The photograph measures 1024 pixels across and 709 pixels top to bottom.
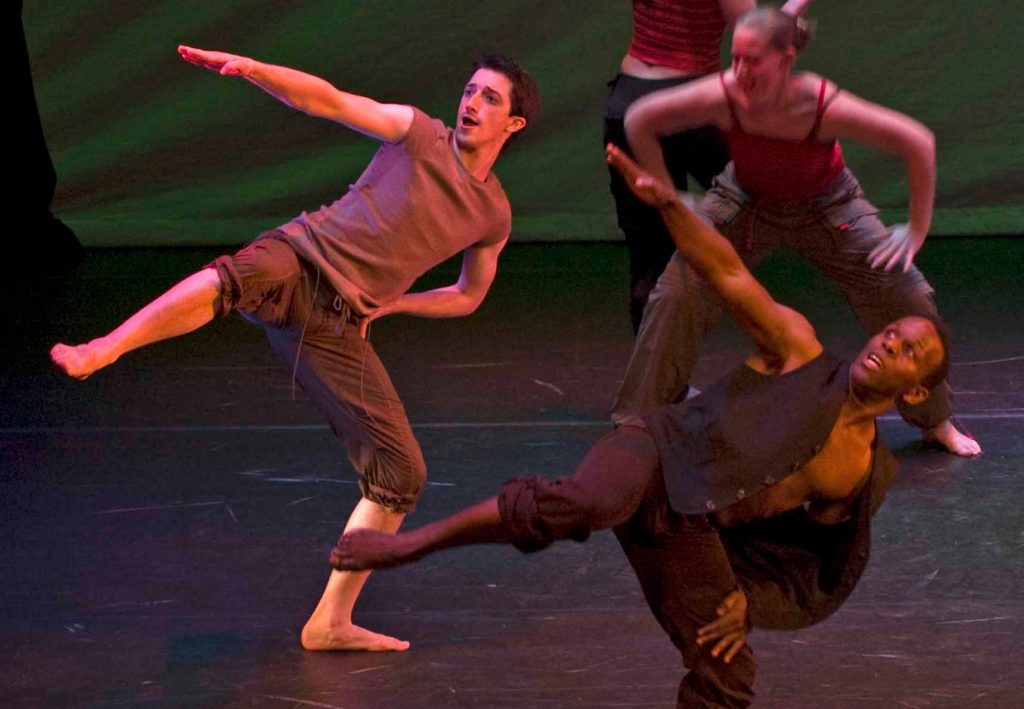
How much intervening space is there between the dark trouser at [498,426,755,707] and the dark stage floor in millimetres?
338

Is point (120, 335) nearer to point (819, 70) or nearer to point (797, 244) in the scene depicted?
point (797, 244)

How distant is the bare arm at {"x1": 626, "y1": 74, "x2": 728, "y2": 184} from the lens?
4.00 meters

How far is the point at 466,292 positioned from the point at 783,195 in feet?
3.50

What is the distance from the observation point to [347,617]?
3.42m

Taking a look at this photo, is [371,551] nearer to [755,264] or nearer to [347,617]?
[347,617]

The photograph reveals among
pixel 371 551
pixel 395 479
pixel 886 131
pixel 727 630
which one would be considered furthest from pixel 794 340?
pixel 886 131

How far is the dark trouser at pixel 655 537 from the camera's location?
269 centimetres

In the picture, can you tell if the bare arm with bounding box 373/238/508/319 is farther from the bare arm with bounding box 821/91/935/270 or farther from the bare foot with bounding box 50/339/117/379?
the bare arm with bounding box 821/91/935/270

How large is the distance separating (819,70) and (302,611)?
4986 millimetres

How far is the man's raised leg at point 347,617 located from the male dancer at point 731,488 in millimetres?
606

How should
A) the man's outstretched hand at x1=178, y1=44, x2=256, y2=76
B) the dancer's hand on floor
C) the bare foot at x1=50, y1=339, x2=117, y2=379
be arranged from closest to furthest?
the dancer's hand on floor < the bare foot at x1=50, y1=339, x2=117, y2=379 < the man's outstretched hand at x1=178, y1=44, x2=256, y2=76

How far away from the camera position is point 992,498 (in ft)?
14.0

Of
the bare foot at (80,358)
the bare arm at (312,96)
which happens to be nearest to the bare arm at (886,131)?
the bare arm at (312,96)

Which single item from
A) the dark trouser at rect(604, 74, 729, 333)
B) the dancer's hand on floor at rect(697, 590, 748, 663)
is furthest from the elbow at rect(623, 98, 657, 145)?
the dancer's hand on floor at rect(697, 590, 748, 663)
